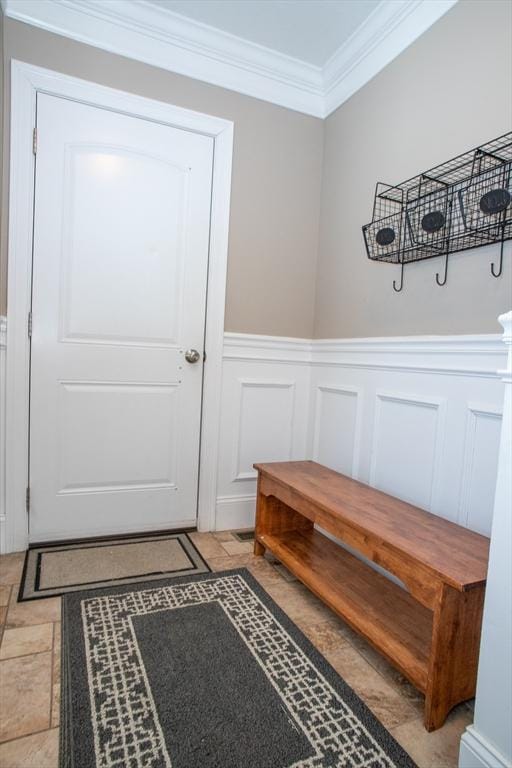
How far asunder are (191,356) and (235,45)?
1539mm

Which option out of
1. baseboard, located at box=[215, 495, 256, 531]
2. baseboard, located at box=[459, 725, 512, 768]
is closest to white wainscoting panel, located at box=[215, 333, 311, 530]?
baseboard, located at box=[215, 495, 256, 531]

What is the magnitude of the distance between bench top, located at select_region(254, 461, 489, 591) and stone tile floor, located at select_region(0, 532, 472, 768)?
→ 1.34 ft

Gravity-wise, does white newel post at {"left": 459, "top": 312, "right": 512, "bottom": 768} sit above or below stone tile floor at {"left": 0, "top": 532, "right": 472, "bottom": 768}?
above

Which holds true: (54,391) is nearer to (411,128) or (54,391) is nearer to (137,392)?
(137,392)

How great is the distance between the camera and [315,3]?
1892 mm

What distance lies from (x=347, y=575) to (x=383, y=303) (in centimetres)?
115

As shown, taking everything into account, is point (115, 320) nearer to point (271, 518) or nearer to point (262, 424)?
point (262, 424)

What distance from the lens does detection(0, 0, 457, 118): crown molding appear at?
1854mm

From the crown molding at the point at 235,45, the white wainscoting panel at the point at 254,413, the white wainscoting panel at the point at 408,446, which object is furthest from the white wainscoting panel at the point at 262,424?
the crown molding at the point at 235,45

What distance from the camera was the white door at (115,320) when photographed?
200cm

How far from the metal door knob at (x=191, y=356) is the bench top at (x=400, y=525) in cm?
69

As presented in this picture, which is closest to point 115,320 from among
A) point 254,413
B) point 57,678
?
point 254,413

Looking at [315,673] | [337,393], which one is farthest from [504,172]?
[315,673]

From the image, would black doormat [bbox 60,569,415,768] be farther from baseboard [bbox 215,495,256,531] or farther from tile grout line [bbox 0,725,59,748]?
baseboard [bbox 215,495,256,531]
